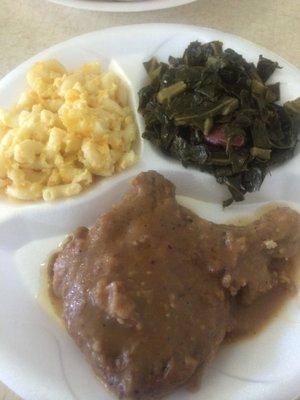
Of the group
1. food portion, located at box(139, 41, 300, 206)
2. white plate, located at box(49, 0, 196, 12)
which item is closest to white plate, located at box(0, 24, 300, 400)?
food portion, located at box(139, 41, 300, 206)

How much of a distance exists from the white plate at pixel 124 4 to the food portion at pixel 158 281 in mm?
1118

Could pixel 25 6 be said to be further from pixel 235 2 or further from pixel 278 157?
pixel 278 157

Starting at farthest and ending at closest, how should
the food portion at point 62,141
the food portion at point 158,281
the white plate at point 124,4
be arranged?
the white plate at point 124,4, the food portion at point 62,141, the food portion at point 158,281

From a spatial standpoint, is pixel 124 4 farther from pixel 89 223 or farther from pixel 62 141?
pixel 89 223

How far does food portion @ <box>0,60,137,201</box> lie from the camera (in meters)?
2.07

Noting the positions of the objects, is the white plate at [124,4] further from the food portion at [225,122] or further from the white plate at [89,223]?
the food portion at [225,122]

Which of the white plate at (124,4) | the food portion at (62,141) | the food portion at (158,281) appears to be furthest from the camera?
the white plate at (124,4)

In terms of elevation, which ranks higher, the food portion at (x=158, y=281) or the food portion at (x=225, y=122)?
the food portion at (x=225, y=122)

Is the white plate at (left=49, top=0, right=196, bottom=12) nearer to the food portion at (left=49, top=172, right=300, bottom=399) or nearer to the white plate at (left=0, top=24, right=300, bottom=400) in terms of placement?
the white plate at (left=0, top=24, right=300, bottom=400)

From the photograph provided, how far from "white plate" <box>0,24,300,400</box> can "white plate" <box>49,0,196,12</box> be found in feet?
0.68

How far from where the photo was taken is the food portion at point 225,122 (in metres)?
2.13

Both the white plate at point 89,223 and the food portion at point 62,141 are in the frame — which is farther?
the food portion at point 62,141

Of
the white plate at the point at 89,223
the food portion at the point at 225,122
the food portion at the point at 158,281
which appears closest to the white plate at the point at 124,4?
the white plate at the point at 89,223

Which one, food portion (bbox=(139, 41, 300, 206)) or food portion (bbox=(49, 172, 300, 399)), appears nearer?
food portion (bbox=(49, 172, 300, 399))
